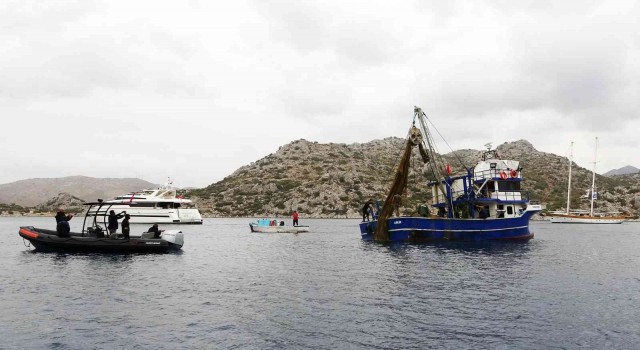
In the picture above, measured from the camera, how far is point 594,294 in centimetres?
2358

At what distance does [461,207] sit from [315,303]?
39305mm

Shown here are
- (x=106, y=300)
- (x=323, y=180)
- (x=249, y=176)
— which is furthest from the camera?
(x=249, y=176)

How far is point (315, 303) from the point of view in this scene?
813 inches

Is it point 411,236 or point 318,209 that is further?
point 318,209

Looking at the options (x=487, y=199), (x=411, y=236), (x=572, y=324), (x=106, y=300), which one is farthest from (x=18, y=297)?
(x=487, y=199)

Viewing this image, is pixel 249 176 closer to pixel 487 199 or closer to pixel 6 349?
pixel 487 199

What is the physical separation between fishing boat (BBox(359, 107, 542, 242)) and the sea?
1340 centimetres

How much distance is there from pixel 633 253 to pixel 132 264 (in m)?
49.0

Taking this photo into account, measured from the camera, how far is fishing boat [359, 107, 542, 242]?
164 feet

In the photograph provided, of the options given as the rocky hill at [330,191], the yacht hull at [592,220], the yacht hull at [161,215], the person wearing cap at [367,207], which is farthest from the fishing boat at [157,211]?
the yacht hull at [592,220]

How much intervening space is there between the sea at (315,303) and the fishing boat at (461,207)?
13.4 metres

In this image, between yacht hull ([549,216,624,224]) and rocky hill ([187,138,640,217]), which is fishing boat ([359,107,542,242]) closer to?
yacht hull ([549,216,624,224])

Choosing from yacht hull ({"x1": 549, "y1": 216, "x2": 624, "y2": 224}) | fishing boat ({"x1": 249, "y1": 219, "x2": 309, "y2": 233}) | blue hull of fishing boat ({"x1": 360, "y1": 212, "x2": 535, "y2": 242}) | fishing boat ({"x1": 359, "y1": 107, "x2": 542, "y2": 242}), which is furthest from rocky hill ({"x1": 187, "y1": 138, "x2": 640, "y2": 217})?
blue hull of fishing boat ({"x1": 360, "y1": 212, "x2": 535, "y2": 242})

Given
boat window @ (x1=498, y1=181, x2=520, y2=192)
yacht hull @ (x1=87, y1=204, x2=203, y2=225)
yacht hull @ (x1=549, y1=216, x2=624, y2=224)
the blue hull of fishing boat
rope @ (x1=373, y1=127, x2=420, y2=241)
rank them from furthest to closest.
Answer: yacht hull @ (x1=549, y1=216, x2=624, y2=224)
yacht hull @ (x1=87, y1=204, x2=203, y2=225)
boat window @ (x1=498, y1=181, x2=520, y2=192)
rope @ (x1=373, y1=127, x2=420, y2=241)
the blue hull of fishing boat
